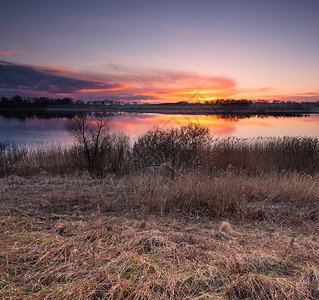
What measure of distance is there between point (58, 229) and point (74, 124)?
9240mm

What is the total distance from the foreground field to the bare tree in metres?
6.10

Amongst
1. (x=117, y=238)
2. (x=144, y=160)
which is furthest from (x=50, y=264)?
(x=144, y=160)

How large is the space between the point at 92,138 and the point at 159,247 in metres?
10.6

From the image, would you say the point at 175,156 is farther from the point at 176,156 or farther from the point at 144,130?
the point at 144,130

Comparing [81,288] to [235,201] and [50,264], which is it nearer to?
[50,264]

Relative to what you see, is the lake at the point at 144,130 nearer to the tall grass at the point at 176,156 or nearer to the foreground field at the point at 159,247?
the tall grass at the point at 176,156

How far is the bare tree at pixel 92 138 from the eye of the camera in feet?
41.1

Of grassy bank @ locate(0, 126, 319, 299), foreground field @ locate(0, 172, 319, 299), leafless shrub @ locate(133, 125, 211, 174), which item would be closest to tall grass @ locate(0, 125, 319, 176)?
leafless shrub @ locate(133, 125, 211, 174)

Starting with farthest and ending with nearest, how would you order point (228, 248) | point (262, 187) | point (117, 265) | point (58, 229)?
point (262, 187) < point (58, 229) < point (228, 248) < point (117, 265)

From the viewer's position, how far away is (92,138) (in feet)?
43.7

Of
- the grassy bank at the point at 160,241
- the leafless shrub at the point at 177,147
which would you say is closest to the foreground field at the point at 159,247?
the grassy bank at the point at 160,241

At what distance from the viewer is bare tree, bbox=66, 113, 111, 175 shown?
12.5m

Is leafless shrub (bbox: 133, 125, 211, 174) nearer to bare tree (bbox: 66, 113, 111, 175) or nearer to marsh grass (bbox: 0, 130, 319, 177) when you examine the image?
marsh grass (bbox: 0, 130, 319, 177)

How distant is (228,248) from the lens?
365 cm
